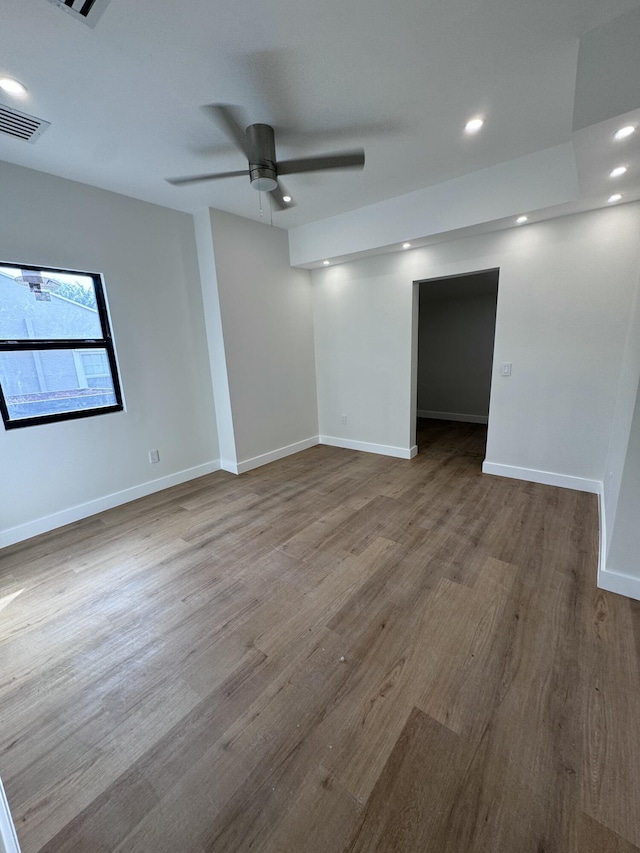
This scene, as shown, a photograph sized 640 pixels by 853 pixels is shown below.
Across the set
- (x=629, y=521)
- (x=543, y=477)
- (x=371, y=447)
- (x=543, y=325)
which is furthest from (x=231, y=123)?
(x=543, y=477)

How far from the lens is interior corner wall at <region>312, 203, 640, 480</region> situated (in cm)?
283

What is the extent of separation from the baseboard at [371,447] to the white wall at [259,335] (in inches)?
17.1

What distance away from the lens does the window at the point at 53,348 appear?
Answer: 2.60 metres

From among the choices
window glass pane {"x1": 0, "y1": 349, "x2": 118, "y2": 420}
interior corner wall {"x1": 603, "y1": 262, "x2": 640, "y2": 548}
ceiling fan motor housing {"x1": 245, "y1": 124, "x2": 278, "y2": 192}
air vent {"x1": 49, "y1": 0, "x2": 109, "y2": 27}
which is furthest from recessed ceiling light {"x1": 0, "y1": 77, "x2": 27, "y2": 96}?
interior corner wall {"x1": 603, "y1": 262, "x2": 640, "y2": 548}

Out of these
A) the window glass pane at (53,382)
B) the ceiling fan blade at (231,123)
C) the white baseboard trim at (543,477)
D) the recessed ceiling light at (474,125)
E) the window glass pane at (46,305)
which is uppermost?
the recessed ceiling light at (474,125)

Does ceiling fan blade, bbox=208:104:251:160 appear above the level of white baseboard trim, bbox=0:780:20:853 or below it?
above

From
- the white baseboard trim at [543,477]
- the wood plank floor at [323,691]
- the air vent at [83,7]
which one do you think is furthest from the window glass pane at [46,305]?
the white baseboard trim at [543,477]

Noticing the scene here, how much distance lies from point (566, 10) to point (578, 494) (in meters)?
3.28

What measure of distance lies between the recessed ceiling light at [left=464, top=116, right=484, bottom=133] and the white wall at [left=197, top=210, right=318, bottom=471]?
2397 mm

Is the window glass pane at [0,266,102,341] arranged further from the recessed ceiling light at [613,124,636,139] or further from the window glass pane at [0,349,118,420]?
the recessed ceiling light at [613,124,636,139]

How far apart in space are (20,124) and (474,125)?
2.90 meters

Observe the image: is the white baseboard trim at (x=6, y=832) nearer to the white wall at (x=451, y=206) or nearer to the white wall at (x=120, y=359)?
the white wall at (x=120, y=359)

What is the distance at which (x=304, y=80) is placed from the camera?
1813 millimetres

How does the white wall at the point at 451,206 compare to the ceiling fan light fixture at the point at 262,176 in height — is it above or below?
above
